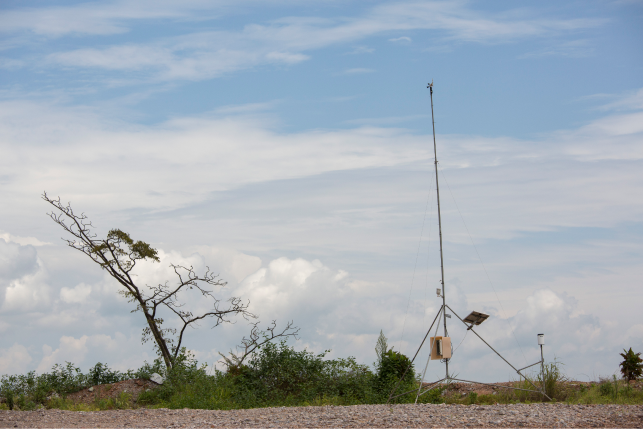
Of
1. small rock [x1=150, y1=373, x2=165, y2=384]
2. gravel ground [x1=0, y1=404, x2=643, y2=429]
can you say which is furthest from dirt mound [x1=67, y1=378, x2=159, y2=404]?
gravel ground [x1=0, y1=404, x2=643, y2=429]

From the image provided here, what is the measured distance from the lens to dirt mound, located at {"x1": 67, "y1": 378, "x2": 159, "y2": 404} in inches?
575

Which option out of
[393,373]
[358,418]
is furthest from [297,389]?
[358,418]

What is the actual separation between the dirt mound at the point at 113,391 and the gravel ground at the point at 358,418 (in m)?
3.38

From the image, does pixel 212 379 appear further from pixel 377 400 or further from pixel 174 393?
pixel 377 400

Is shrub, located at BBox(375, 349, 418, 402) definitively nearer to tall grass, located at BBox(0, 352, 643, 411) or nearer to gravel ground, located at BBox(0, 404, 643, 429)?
tall grass, located at BBox(0, 352, 643, 411)

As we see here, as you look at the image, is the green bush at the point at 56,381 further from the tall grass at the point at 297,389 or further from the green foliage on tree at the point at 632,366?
the green foliage on tree at the point at 632,366

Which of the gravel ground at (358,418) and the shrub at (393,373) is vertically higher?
the shrub at (393,373)

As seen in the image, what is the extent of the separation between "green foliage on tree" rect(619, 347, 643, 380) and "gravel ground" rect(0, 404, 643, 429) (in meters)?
6.04

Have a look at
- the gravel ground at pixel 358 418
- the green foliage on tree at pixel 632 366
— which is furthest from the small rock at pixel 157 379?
the green foliage on tree at pixel 632 366

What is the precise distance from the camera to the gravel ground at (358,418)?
7656mm

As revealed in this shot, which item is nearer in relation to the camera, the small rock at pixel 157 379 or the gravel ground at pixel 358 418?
the gravel ground at pixel 358 418

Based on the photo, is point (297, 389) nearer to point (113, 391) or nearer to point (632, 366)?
point (113, 391)

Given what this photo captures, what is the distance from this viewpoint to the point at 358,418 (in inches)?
331

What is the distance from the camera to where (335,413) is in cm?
909
